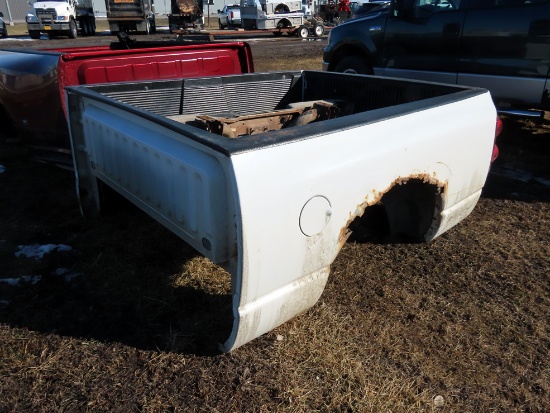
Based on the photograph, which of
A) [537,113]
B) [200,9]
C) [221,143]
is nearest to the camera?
[221,143]

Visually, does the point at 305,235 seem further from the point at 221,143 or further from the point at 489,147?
the point at 489,147

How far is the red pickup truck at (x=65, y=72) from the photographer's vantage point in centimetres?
391

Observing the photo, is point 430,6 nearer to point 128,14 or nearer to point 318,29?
point 318,29

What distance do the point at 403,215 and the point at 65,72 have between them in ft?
9.36

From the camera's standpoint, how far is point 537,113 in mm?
5160

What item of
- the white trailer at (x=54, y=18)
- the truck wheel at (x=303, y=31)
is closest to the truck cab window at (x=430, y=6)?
the truck wheel at (x=303, y=31)

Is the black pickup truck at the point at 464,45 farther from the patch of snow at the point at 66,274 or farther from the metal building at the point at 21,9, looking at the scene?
the metal building at the point at 21,9

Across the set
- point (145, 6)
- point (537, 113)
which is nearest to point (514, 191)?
point (537, 113)

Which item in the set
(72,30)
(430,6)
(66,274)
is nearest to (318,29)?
(72,30)

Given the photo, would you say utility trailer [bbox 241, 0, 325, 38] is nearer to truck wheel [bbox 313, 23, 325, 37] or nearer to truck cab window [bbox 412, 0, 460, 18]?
truck wheel [bbox 313, 23, 325, 37]

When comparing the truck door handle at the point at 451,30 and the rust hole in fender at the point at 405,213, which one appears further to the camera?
the truck door handle at the point at 451,30

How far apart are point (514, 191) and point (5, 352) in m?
4.29

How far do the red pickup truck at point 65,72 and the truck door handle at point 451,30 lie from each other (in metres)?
2.62

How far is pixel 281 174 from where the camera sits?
1.86 meters
